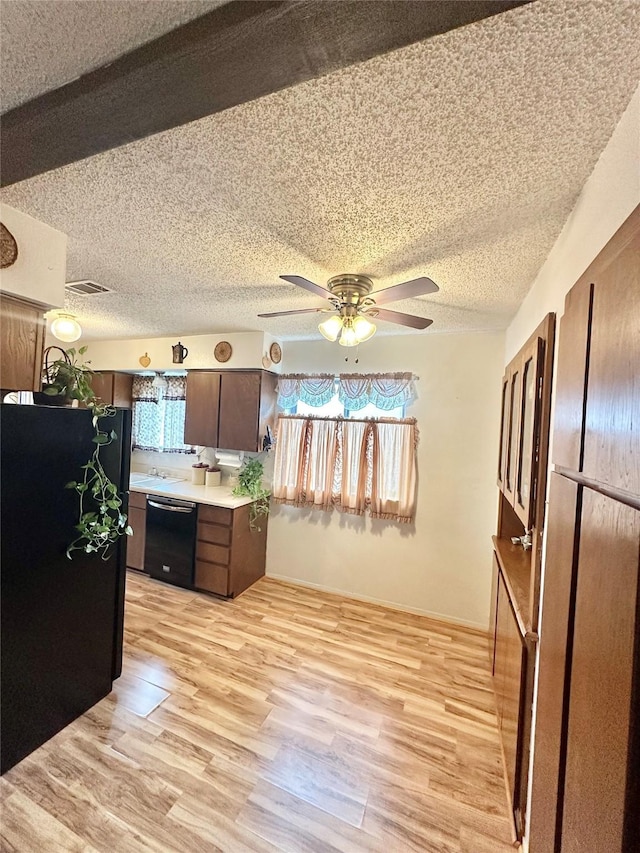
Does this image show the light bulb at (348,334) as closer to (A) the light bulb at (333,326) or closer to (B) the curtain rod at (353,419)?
(A) the light bulb at (333,326)

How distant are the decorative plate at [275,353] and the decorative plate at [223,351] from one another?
1.36 feet

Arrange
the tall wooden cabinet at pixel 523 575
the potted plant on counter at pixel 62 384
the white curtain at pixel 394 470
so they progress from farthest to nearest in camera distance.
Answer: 1. the white curtain at pixel 394 470
2. the potted plant on counter at pixel 62 384
3. the tall wooden cabinet at pixel 523 575

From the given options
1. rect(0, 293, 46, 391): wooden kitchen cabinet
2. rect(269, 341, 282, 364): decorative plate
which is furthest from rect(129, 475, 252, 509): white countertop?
rect(0, 293, 46, 391): wooden kitchen cabinet

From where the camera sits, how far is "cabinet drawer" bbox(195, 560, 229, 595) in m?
3.08

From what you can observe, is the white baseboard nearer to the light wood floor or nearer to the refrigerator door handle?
the light wood floor

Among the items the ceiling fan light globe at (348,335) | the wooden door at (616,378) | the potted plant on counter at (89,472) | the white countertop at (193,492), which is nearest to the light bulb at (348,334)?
the ceiling fan light globe at (348,335)

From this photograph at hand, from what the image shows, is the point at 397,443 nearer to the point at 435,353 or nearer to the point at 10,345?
the point at 435,353

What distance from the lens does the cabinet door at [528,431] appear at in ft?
4.27

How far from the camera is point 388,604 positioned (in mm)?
3133

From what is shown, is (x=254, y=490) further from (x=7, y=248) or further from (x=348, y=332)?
(x=7, y=248)

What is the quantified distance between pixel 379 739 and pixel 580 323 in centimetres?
221

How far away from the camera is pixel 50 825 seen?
4.26 feet

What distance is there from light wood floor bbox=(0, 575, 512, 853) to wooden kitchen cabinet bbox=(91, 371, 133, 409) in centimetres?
267

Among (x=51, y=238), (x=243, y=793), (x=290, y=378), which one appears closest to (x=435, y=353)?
(x=290, y=378)
